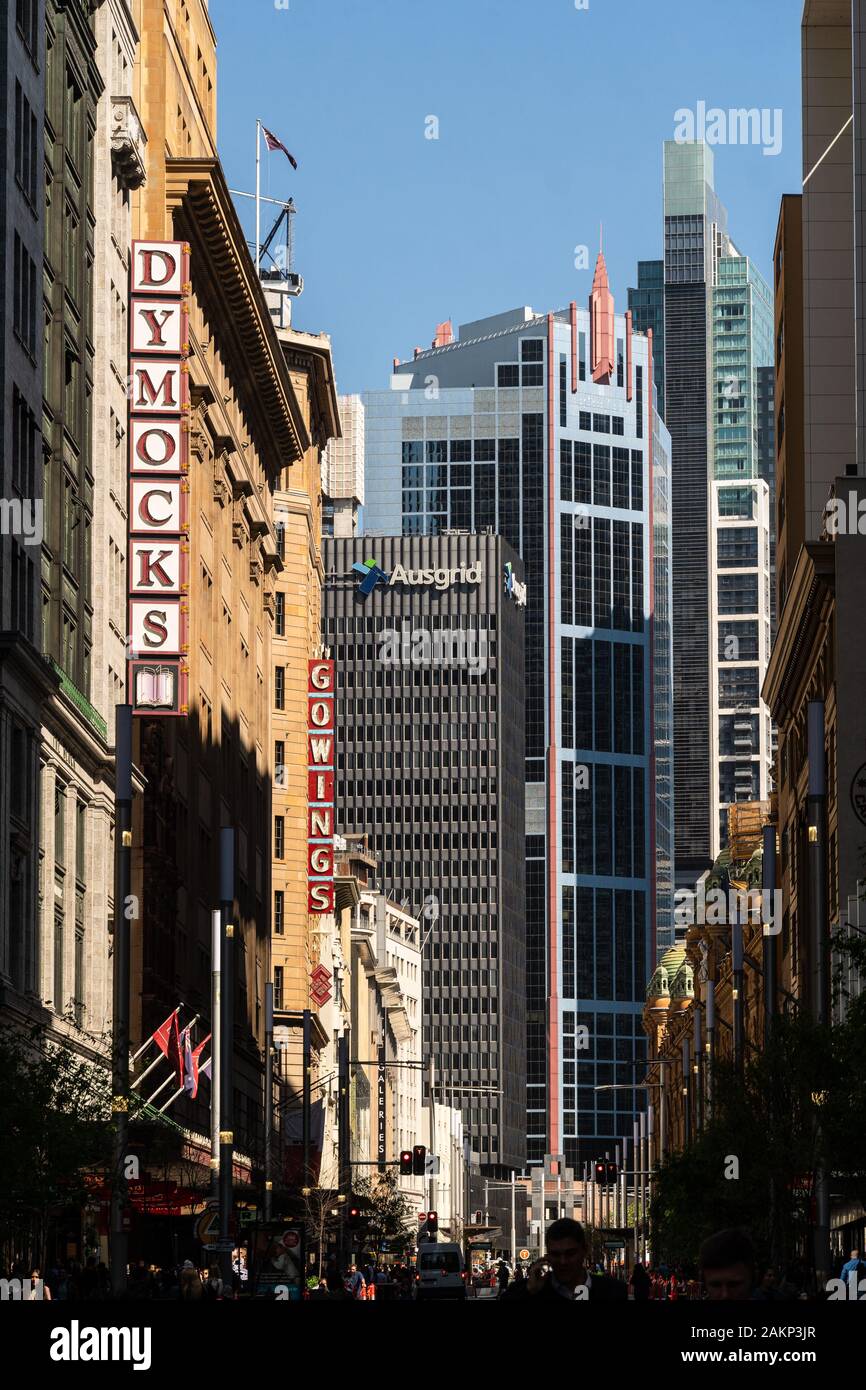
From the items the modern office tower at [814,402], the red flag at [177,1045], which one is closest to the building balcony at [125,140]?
the modern office tower at [814,402]

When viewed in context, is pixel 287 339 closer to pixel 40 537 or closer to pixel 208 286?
pixel 208 286

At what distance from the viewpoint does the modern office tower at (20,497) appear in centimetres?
5553

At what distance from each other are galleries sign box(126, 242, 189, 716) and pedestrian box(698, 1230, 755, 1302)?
68.3m

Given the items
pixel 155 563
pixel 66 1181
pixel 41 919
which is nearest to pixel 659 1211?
pixel 155 563

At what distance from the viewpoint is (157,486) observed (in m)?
76.7

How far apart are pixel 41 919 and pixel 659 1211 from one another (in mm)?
50172

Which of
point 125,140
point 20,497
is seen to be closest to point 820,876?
point 20,497

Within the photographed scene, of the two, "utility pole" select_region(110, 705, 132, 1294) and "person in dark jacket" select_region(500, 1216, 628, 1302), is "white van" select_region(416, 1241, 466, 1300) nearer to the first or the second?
"utility pole" select_region(110, 705, 132, 1294)

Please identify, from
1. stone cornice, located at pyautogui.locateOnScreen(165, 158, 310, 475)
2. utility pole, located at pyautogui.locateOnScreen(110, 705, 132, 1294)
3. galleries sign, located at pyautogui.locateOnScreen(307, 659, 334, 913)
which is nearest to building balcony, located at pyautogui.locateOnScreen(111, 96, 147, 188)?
stone cornice, located at pyautogui.locateOnScreen(165, 158, 310, 475)

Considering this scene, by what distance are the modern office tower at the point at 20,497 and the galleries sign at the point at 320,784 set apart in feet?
246

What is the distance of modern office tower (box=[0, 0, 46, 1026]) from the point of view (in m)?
55.5

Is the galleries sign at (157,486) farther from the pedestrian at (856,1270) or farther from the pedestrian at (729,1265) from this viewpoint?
the pedestrian at (729,1265)

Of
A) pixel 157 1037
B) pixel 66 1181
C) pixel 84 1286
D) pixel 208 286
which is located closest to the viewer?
pixel 66 1181

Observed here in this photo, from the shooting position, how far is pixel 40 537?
6069 centimetres
